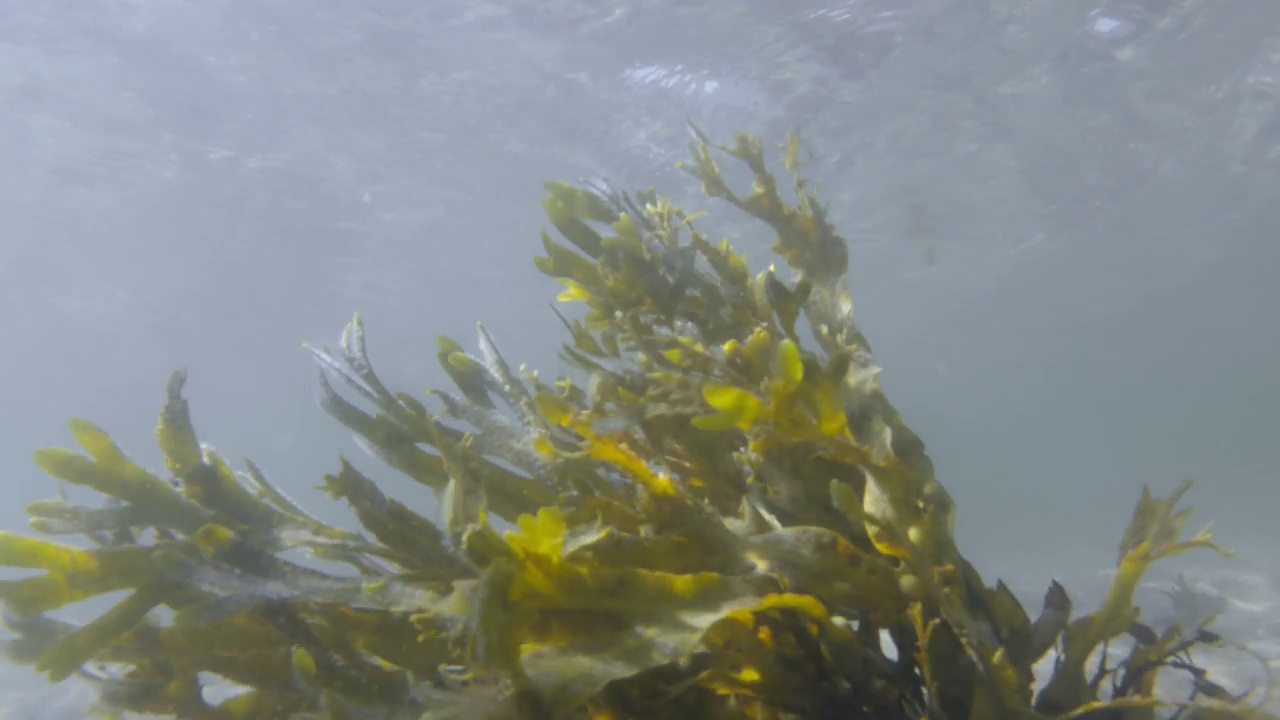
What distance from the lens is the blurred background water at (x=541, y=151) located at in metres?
14.2

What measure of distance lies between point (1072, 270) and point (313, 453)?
82.3 meters

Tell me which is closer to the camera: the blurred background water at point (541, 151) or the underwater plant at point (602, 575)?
the underwater plant at point (602, 575)

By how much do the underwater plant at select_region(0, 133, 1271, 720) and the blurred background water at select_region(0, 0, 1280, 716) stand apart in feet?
20.3

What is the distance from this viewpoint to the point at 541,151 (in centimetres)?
1825

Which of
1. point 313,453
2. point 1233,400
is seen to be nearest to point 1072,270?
point 313,453

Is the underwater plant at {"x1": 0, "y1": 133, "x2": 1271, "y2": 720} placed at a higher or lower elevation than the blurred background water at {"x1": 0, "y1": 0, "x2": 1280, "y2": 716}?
lower

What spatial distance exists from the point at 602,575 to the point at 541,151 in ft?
59.6

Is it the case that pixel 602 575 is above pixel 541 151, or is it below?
below

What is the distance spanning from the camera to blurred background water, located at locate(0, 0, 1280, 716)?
1420cm

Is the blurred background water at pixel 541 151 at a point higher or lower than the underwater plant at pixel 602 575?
higher

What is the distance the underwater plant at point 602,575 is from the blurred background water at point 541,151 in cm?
619

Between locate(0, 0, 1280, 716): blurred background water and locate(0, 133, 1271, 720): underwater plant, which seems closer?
locate(0, 133, 1271, 720): underwater plant

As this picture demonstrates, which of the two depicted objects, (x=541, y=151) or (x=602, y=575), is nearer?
(x=602, y=575)

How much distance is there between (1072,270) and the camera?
32000 mm
